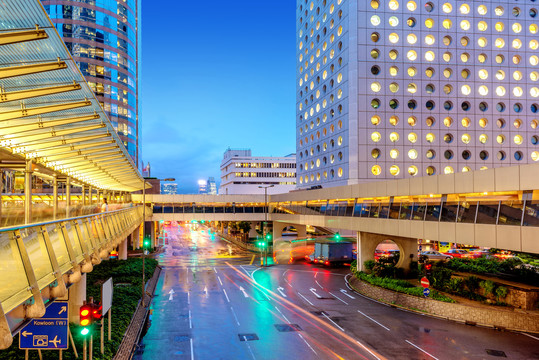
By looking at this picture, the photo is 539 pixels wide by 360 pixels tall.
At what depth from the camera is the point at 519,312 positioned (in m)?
24.5

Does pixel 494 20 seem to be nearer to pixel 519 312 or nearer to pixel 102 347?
pixel 519 312

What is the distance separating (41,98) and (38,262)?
8.40m

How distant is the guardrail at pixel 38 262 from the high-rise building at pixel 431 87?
49295 mm

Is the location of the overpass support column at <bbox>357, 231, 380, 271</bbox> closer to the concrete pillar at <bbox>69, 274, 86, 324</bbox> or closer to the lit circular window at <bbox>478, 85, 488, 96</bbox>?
the concrete pillar at <bbox>69, 274, 86, 324</bbox>

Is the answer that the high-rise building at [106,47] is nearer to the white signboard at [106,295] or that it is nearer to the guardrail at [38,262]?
the white signboard at [106,295]

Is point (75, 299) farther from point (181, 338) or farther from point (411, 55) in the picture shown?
point (411, 55)

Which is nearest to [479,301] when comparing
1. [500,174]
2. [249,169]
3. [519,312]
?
[519,312]

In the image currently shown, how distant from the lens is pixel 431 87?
60.4 metres

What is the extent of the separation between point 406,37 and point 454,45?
24.4ft

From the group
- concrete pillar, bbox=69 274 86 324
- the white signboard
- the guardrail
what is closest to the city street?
concrete pillar, bbox=69 274 86 324

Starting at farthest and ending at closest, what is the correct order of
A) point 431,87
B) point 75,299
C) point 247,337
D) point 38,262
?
1. point 431,87
2. point 247,337
3. point 75,299
4. point 38,262

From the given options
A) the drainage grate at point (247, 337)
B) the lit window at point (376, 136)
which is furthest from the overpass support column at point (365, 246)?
the lit window at point (376, 136)

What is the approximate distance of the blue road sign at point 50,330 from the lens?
35.7 feet

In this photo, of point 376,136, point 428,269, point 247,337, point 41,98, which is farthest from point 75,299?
point 376,136
